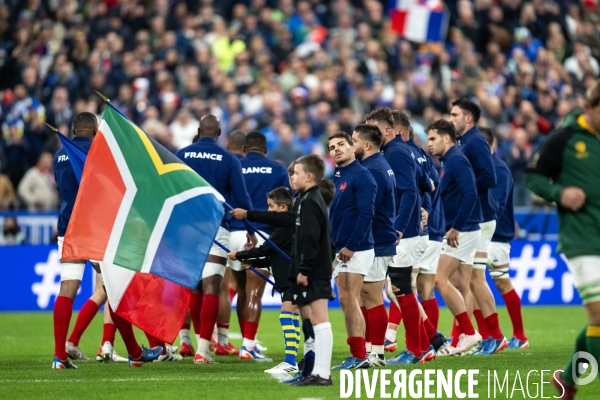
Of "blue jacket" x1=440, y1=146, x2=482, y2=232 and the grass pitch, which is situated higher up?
"blue jacket" x1=440, y1=146, x2=482, y2=232

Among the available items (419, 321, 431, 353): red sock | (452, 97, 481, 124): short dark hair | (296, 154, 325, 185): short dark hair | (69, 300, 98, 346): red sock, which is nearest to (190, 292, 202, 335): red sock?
(69, 300, 98, 346): red sock

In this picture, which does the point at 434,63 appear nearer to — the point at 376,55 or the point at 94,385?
the point at 376,55

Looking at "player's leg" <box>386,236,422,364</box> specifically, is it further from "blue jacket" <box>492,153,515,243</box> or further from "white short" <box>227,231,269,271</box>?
"blue jacket" <box>492,153,515,243</box>

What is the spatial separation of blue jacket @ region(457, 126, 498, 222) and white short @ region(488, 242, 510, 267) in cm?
77

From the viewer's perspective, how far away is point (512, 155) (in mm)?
22750

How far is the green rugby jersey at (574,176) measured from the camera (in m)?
7.93

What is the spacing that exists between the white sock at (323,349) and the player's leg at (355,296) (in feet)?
5.12

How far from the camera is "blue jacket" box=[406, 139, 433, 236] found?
39.4 feet

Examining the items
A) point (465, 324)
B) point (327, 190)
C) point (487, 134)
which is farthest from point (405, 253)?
point (487, 134)

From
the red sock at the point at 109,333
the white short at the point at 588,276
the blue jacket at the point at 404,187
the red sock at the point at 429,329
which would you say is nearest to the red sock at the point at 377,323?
the blue jacket at the point at 404,187

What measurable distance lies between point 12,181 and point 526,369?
1461 cm

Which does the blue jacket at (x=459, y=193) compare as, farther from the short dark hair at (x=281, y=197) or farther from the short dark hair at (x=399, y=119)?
the short dark hair at (x=281, y=197)

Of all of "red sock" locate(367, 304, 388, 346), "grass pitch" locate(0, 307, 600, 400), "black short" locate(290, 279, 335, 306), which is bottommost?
"grass pitch" locate(0, 307, 600, 400)

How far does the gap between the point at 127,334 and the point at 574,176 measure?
539 cm
